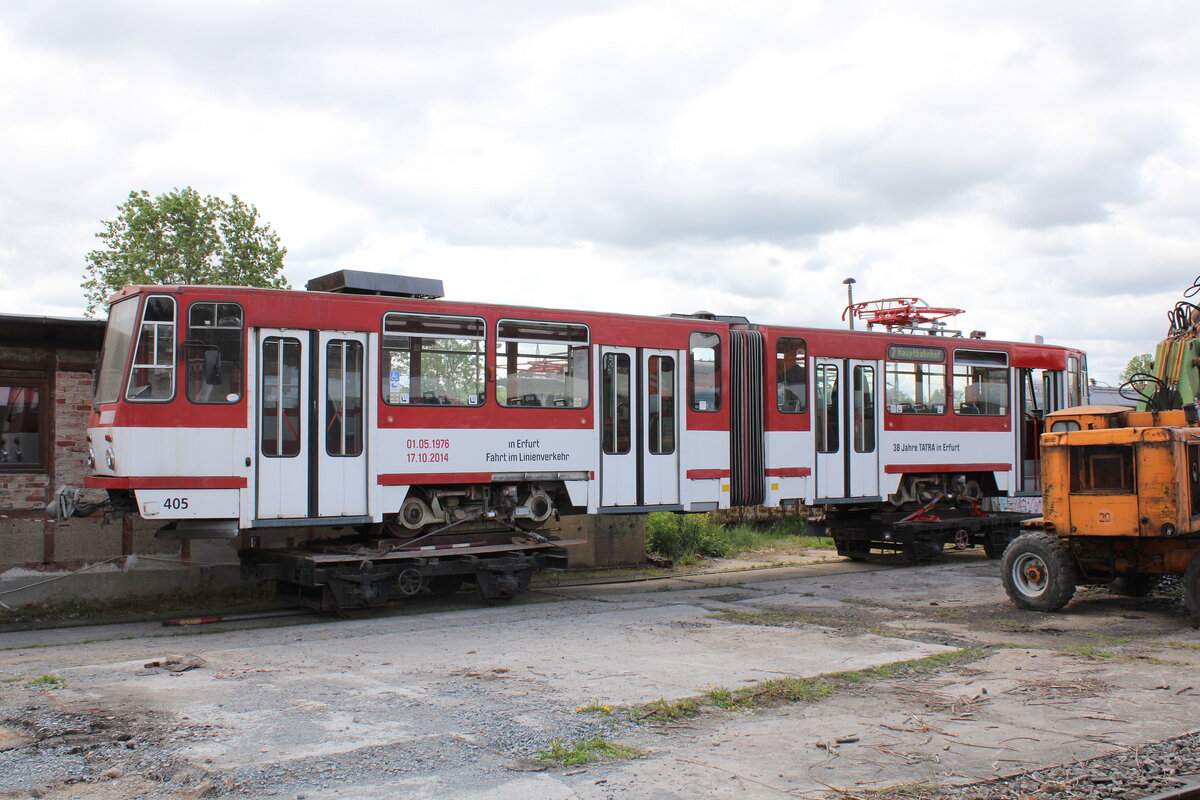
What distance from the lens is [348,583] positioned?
11.3 metres

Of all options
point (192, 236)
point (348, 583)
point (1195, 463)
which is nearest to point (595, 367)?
point (348, 583)

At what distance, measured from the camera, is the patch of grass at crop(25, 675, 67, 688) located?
7.63 meters

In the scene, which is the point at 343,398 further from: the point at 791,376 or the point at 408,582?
the point at 791,376

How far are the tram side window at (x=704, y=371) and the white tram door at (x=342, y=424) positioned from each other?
4374mm

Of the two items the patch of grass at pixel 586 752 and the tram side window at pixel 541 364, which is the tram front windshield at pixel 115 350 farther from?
the patch of grass at pixel 586 752

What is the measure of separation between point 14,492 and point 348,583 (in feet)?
14.9

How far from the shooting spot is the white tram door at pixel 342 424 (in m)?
11.2

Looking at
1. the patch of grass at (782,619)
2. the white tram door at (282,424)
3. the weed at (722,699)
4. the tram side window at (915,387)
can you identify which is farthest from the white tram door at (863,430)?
the weed at (722,699)

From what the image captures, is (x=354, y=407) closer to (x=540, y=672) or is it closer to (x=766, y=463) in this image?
(x=540, y=672)

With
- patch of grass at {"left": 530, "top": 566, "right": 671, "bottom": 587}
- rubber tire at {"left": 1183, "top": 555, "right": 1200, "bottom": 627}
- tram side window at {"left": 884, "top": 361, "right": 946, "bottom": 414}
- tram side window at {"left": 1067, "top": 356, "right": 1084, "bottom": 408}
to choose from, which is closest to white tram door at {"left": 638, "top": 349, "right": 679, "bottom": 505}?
patch of grass at {"left": 530, "top": 566, "right": 671, "bottom": 587}

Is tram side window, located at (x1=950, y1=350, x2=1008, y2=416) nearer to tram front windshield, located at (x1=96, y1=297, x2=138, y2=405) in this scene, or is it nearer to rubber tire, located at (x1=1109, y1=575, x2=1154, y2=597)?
rubber tire, located at (x1=1109, y1=575, x2=1154, y2=597)

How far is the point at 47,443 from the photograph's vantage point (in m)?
12.8

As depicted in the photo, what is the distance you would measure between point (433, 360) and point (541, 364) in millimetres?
1359

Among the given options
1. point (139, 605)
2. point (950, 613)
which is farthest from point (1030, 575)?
point (139, 605)
